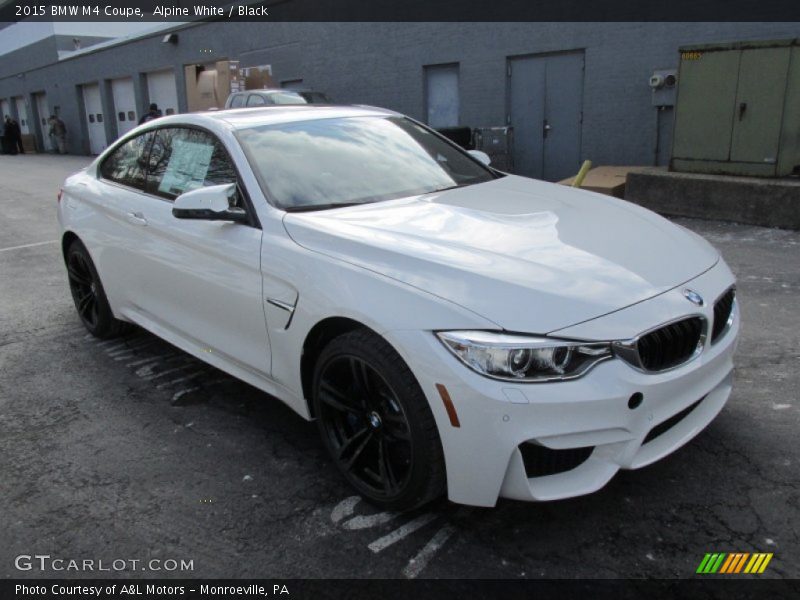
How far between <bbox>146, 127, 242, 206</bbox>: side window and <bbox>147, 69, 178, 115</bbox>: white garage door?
22193 millimetres

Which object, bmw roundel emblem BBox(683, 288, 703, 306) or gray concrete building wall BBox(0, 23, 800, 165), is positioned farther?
gray concrete building wall BBox(0, 23, 800, 165)

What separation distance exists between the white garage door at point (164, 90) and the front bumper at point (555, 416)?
24.7 meters

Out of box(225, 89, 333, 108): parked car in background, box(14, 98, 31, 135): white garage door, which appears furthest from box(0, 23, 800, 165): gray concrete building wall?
box(14, 98, 31, 135): white garage door

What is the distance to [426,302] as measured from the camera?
2.40 metres

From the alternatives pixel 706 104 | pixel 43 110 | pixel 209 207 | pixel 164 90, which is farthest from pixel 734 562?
pixel 43 110

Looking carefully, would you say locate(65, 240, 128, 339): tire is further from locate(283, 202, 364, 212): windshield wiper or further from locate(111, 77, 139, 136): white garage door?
locate(111, 77, 139, 136): white garage door

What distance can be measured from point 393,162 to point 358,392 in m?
1.47

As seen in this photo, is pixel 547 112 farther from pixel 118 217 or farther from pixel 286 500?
pixel 286 500

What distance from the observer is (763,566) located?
2.38m

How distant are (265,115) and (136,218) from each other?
997 millimetres

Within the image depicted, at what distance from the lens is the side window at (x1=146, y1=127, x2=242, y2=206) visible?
3.54 metres

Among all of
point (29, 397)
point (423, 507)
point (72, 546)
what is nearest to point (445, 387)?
point (423, 507)

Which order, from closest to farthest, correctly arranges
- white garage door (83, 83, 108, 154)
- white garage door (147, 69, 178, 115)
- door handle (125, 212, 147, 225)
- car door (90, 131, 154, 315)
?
door handle (125, 212, 147, 225)
car door (90, 131, 154, 315)
white garage door (147, 69, 178, 115)
white garage door (83, 83, 108, 154)

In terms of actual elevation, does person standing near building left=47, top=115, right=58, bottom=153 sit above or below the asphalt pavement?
above
